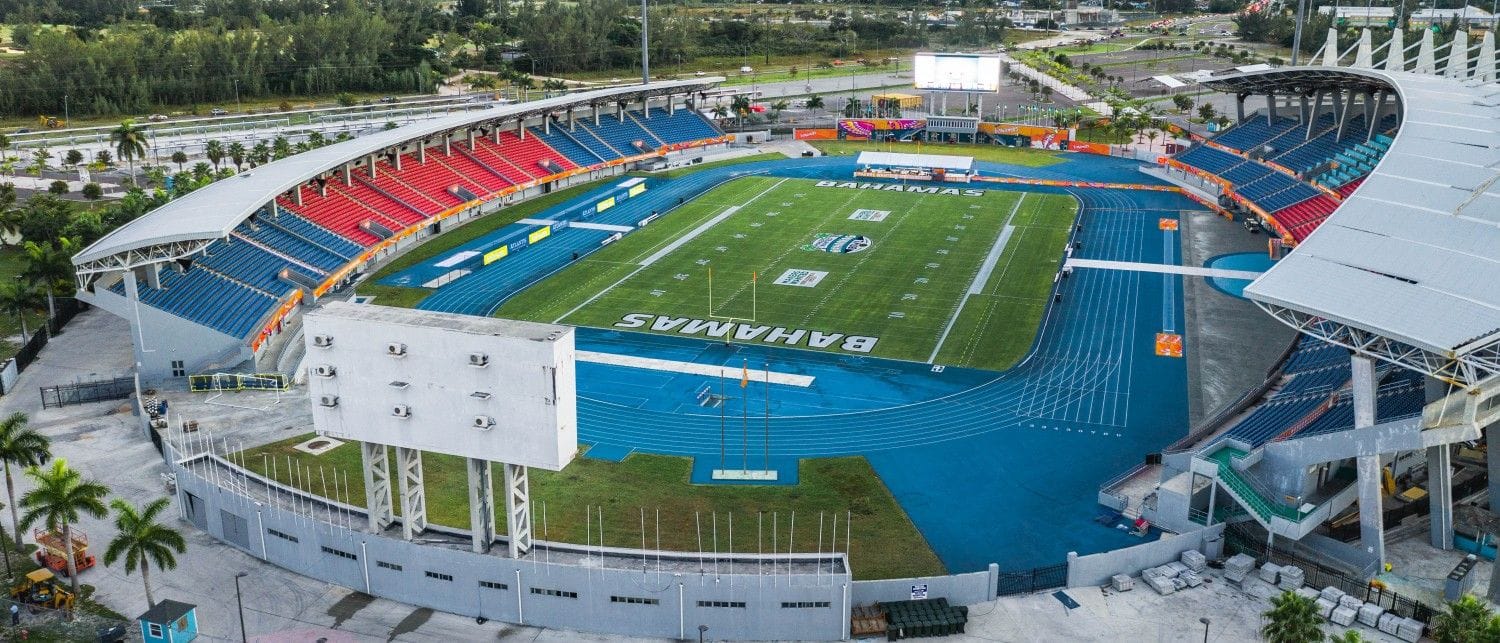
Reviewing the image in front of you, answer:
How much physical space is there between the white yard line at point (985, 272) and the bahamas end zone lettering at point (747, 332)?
392cm

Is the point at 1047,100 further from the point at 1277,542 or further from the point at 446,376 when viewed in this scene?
the point at 446,376

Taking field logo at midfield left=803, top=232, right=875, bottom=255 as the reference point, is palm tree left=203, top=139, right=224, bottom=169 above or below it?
above

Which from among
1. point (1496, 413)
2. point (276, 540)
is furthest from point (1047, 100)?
point (276, 540)

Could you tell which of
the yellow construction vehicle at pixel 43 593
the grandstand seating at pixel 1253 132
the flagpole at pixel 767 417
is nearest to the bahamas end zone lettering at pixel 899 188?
the grandstand seating at pixel 1253 132

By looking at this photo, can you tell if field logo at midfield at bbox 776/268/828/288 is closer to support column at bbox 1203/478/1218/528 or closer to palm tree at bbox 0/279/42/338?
support column at bbox 1203/478/1218/528

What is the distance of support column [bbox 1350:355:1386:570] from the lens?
137 ft

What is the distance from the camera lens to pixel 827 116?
161750 millimetres

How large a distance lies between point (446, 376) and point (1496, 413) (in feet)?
119

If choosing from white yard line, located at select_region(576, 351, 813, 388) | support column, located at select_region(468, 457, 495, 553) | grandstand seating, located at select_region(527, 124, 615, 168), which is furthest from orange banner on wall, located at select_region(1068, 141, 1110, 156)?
support column, located at select_region(468, 457, 495, 553)

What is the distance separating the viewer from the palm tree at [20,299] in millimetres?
68188

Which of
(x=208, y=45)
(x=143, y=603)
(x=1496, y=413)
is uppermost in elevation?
(x=208, y=45)

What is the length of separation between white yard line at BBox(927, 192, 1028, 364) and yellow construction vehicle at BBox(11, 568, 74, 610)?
42.9 meters

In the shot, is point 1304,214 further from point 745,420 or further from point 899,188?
point 745,420

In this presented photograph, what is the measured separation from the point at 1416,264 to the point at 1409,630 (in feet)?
48.7
